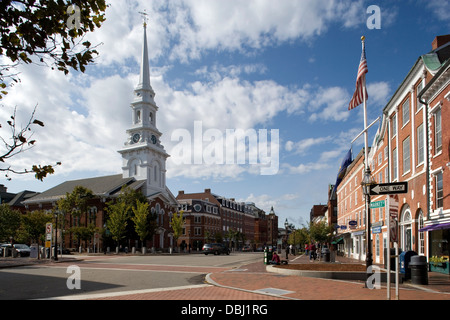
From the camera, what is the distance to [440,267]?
751 inches

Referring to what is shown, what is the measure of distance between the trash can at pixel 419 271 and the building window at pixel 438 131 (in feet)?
23.0

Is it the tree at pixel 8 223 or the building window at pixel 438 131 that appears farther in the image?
the tree at pixel 8 223

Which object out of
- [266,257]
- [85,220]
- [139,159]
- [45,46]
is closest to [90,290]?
[45,46]

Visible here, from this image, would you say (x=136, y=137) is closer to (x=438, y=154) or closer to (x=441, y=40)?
(x=441, y=40)

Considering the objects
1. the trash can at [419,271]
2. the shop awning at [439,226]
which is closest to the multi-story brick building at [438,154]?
the shop awning at [439,226]

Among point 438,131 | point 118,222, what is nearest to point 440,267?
point 438,131

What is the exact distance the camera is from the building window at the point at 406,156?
23.8 m

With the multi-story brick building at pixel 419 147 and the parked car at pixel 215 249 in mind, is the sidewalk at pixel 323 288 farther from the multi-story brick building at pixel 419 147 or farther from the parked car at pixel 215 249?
the parked car at pixel 215 249

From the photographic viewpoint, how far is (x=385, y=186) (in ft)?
35.3

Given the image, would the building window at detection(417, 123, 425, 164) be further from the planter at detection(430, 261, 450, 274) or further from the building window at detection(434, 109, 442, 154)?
the planter at detection(430, 261, 450, 274)

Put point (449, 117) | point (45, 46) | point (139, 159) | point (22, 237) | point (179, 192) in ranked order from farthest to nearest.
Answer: point (179, 192)
point (139, 159)
point (22, 237)
point (449, 117)
point (45, 46)

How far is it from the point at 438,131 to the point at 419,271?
8317mm
